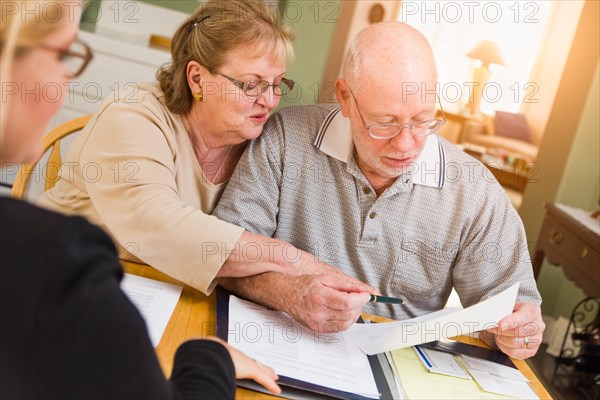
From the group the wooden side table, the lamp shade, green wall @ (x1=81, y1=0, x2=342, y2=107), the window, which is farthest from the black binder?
the window

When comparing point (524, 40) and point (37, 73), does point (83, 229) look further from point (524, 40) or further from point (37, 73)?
point (524, 40)

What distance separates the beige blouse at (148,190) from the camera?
1.32 metres

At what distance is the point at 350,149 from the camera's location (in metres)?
1.67

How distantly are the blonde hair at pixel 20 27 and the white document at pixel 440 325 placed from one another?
0.79m

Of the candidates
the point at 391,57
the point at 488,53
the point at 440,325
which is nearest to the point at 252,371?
the point at 440,325

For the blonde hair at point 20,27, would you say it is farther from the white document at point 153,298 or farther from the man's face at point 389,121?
the man's face at point 389,121

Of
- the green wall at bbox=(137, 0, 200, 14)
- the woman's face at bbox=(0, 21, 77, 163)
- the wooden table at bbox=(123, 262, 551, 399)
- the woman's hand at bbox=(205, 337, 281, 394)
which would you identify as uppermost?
the woman's face at bbox=(0, 21, 77, 163)

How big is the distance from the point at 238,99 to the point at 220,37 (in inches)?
5.6

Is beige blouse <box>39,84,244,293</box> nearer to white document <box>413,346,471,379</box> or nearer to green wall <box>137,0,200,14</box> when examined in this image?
white document <box>413,346,471,379</box>

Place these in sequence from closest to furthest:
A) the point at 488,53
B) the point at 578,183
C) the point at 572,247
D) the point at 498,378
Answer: the point at 498,378 → the point at 572,247 → the point at 578,183 → the point at 488,53

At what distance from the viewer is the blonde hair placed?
23.4 inches

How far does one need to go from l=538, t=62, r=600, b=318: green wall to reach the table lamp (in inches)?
187

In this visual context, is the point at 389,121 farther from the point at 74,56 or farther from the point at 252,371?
the point at 74,56

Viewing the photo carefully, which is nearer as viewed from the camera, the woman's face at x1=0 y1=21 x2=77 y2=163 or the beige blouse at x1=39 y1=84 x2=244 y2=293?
the woman's face at x1=0 y1=21 x2=77 y2=163
